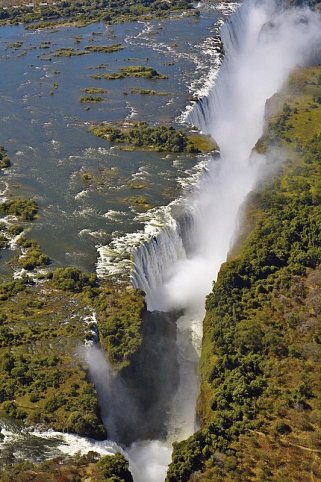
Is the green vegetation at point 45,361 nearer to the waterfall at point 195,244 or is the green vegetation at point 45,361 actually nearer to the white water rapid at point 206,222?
the waterfall at point 195,244

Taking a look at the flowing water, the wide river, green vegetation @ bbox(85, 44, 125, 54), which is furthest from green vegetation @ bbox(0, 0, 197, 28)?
the flowing water

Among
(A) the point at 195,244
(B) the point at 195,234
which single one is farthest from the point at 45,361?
(B) the point at 195,234

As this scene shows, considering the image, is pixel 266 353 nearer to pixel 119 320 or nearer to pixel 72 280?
pixel 119 320

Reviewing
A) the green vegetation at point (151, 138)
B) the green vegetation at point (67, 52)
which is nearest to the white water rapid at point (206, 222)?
the green vegetation at point (151, 138)

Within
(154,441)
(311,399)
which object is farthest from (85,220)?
(311,399)

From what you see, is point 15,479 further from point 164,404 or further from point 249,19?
point 249,19
